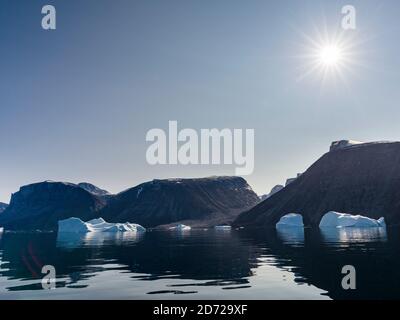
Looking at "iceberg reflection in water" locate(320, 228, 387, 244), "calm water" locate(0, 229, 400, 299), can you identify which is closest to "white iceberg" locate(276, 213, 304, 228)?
"iceberg reflection in water" locate(320, 228, 387, 244)

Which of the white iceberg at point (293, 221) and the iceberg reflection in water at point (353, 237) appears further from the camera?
the white iceberg at point (293, 221)

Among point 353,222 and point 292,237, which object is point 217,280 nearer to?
point 292,237

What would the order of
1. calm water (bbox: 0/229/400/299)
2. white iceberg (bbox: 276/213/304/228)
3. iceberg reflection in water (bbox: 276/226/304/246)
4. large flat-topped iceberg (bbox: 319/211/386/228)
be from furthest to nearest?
white iceberg (bbox: 276/213/304/228) → large flat-topped iceberg (bbox: 319/211/386/228) → iceberg reflection in water (bbox: 276/226/304/246) → calm water (bbox: 0/229/400/299)

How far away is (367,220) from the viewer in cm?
16938

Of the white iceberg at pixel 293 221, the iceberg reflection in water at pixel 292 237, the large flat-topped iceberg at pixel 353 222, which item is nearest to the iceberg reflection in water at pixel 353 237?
the iceberg reflection in water at pixel 292 237

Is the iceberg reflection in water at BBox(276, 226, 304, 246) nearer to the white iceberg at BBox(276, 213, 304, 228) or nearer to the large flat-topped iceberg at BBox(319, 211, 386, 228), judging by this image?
the white iceberg at BBox(276, 213, 304, 228)

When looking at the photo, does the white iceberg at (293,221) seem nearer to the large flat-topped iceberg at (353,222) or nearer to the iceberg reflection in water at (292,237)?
the iceberg reflection in water at (292,237)

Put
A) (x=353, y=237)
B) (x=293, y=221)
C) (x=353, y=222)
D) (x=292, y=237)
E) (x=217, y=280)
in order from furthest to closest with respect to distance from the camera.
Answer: (x=293, y=221) < (x=353, y=222) < (x=292, y=237) < (x=353, y=237) < (x=217, y=280)

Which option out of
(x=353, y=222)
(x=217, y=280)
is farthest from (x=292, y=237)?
(x=217, y=280)

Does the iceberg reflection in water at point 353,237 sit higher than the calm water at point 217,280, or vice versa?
the calm water at point 217,280

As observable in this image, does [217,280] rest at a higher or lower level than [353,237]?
higher
